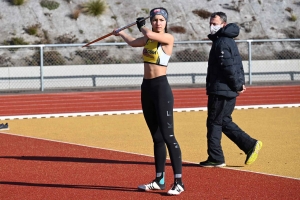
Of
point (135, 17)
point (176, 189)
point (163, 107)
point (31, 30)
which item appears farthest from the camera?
point (135, 17)

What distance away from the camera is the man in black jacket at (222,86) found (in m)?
9.13

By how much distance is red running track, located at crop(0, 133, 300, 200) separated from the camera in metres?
7.56

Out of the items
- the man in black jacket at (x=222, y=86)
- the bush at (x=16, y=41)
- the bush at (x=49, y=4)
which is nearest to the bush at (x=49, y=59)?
the bush at (x=16, y=41)

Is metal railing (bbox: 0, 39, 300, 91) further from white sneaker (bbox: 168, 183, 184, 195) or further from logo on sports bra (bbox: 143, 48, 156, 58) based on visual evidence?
white sneaker (bbox: 168, 183, 184, 195)

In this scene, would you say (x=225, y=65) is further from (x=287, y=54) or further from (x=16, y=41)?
(x=287, y=54)

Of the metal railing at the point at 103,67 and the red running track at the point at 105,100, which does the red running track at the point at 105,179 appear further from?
the metal railing at the point at 103,67

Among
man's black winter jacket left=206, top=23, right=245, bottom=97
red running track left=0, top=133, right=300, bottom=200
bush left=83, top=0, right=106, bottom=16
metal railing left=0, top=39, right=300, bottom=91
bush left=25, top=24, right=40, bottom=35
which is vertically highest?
bush left=83, top=0, right=106, bottom=16

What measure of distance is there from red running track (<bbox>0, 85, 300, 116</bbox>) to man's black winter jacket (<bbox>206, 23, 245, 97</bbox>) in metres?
9.82

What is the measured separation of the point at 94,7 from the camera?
34.3 meters

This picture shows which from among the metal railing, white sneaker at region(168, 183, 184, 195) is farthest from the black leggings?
the metal railing

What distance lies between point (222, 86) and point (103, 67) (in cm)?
1913

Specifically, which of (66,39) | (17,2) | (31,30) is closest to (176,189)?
(31,30)

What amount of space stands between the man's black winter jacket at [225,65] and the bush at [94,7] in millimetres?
25497

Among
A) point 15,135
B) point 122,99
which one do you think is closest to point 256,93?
point 122,99
